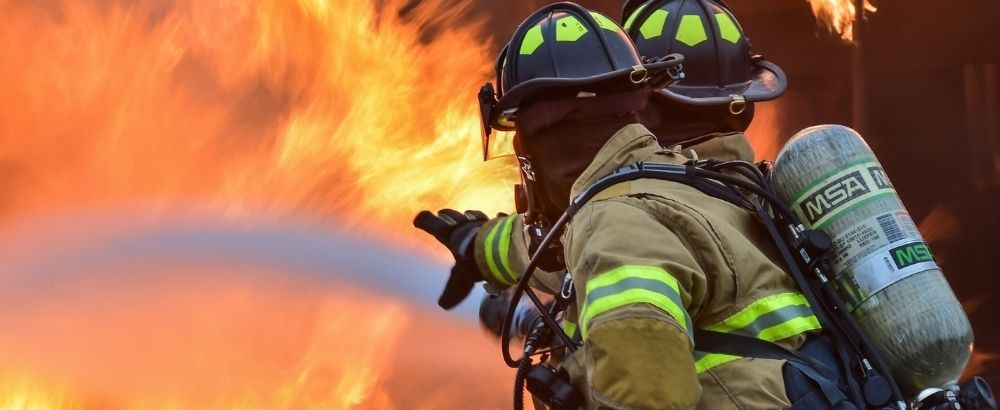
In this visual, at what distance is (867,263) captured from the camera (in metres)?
2.54

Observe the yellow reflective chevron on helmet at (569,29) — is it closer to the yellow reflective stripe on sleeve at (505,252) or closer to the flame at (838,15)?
the yellow reflective stripe on sleeve at (505,252)

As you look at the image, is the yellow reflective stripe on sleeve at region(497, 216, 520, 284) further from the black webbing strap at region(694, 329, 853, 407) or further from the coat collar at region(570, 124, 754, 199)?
the black webbing strap at region(694, 329, 853, 407)

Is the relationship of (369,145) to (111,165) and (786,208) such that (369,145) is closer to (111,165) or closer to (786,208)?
(111,165)

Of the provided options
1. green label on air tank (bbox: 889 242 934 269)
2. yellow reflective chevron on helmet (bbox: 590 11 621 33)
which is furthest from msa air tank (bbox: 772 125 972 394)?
yellow reflective chevron on helmet (bbox: 590 11 621 33)

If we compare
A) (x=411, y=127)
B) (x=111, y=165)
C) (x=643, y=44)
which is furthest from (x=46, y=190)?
(x=643, y=44)

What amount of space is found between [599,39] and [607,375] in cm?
102

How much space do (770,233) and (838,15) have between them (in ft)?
11.9

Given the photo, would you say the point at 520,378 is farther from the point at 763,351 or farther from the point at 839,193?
the point at 839,193

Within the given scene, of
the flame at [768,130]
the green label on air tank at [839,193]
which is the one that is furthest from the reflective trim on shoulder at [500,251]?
the flame at [768,130]

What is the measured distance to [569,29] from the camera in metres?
2.86

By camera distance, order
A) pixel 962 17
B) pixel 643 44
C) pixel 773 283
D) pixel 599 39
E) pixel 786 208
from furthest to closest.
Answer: pixel 962 17 < pixel 643 44 < pixel 599 39 < pixel 786 208 < pixel 773 283

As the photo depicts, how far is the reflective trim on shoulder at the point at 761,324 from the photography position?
2.33 m

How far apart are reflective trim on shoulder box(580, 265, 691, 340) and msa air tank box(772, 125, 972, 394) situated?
0.57m

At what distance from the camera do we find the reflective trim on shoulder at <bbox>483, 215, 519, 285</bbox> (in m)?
3.72
